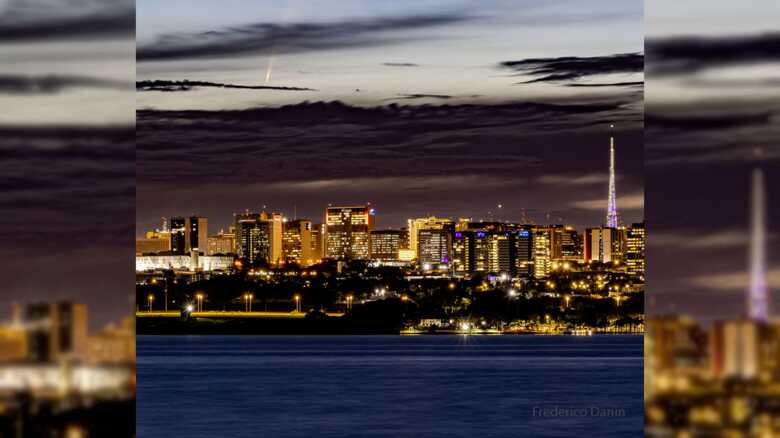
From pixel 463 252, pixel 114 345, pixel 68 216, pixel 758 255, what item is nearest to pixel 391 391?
pixel 68 216

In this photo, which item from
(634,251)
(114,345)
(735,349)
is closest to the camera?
(735,349)

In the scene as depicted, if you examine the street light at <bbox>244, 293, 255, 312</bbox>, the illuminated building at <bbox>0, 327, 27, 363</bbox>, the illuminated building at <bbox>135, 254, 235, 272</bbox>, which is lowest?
the street light at <bbox>244, 293, 255, 312</bbox>

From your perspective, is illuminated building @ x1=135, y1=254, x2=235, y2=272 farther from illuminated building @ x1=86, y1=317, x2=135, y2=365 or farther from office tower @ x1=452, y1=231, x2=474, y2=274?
illuminated building @ x1=86, y1=317, x2=135, y2=365

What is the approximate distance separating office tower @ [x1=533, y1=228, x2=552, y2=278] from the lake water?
8158mm

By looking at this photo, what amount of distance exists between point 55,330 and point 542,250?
2626 inches

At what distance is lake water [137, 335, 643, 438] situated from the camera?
23.3 meters

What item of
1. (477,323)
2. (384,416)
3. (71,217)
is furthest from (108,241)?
(477,323)

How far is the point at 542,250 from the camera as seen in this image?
71.1 meters

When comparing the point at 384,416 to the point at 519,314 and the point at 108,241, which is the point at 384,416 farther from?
the point at 519,314

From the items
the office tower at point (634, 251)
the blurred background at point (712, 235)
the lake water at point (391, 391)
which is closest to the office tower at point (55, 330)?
the blurred background at point (712, 235)

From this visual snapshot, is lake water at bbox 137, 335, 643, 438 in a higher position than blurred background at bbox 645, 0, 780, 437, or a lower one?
lower

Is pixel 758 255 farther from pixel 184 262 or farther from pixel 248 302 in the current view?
pixel 248 302

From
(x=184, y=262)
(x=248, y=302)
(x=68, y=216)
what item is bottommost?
(x=248, y=302)

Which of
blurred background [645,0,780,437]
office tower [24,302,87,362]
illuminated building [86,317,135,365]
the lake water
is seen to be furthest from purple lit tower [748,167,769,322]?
the lake water
